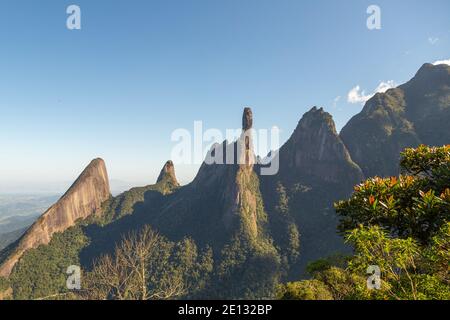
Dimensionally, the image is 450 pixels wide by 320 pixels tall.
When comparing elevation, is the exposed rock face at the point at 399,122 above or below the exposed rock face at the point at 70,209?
above

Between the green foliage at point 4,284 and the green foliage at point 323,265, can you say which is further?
the green foliage at point 4,284

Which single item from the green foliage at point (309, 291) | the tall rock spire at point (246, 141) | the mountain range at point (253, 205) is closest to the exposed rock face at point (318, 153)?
the mountain range at point (253, 205)

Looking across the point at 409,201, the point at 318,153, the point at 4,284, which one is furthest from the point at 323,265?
the point at 318,153

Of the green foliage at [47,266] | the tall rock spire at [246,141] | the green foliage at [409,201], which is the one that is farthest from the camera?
the tall rock spire at [246,141]

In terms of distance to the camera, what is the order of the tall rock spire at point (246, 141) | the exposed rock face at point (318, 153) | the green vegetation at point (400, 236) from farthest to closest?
the exposed rock face at point (318, 153)
the tall rock spire at point (246, 141)
the green vegetation at point (400, 236)

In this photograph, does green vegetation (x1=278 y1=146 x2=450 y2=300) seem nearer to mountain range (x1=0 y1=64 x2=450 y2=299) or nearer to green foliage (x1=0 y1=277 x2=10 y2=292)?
mountain range (x1=0 y1=64 x2=450 y2=299)

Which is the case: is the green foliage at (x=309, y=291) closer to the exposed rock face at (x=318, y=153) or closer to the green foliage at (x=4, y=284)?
the green foliage at (x=4, y=284)

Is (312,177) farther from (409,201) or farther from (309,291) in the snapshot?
(409,201)

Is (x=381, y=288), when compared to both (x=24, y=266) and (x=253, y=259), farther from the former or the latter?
(x=24, y=266)
